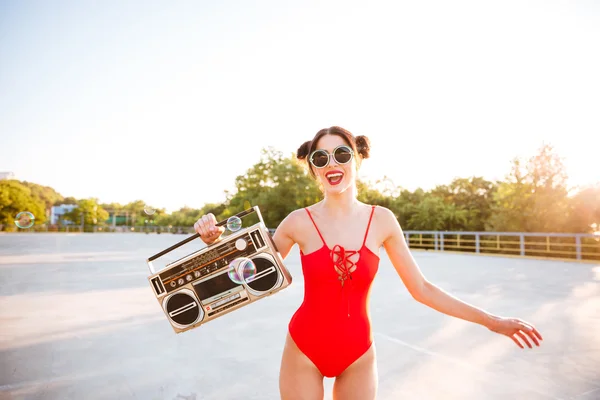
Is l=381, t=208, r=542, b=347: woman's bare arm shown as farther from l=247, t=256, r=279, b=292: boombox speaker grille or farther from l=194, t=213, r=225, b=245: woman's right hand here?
l=194, t=213, r=225, b=245: woman's right hand

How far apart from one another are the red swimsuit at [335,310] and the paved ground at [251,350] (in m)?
1.95

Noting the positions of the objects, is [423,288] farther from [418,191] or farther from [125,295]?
[418,191]

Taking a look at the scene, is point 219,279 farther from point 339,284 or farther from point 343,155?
point 343,155

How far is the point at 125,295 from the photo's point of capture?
8070 millimetres

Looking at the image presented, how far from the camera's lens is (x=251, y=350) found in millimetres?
4559

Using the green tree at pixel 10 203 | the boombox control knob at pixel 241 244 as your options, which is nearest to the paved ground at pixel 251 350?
the boombox control knob at pixel 241 244

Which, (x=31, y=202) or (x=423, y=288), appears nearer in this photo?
(x=423, y=288)

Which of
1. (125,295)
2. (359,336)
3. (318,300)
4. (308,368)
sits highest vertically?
(318,300)

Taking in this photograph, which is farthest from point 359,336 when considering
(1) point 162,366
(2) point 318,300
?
(1) point 162,366

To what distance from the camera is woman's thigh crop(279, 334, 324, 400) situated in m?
1.62

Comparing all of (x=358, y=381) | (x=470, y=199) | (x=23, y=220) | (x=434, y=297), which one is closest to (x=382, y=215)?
(x=434, y=297)

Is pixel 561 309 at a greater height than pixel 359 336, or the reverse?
pixel 359 336

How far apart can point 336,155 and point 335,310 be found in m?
0.59

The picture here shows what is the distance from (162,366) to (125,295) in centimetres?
439
